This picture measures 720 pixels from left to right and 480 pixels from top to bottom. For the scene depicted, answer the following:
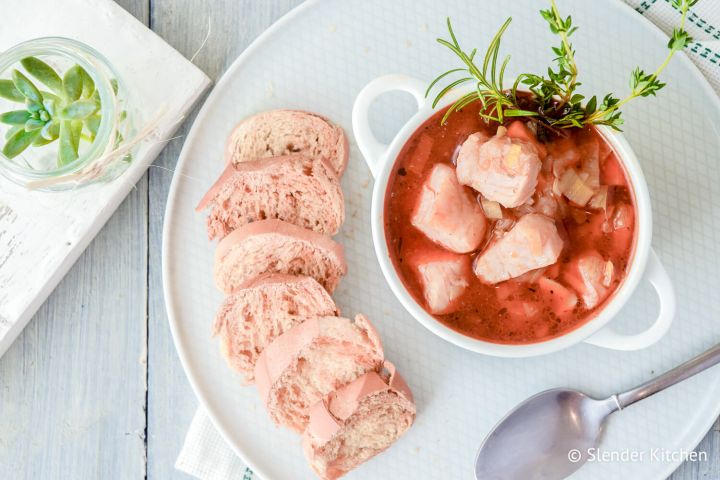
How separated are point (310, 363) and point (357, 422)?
0.19 metres

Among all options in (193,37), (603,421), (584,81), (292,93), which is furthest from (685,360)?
(193,37)

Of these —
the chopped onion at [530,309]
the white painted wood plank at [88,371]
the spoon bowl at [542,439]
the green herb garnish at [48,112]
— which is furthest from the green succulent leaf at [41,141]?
the spoon bowl at [542,439]

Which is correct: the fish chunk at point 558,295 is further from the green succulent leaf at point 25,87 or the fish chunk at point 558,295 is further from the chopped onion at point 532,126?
the green succulent leaf at point 25,87

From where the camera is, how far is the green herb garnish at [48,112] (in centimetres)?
174

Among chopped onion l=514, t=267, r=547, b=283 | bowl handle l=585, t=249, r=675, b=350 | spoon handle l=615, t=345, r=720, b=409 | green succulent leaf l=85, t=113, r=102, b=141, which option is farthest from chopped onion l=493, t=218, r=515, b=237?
green succulent leaf l=85, t=113, r=102, b=141

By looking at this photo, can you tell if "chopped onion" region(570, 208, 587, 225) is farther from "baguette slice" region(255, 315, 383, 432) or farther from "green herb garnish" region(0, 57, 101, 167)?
"green herb garnish" region(0, 57, 101, 167)

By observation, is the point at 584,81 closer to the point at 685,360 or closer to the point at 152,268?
the point at 685,360

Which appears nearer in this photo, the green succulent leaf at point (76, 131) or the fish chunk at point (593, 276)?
the fish chunk at point (593, 276)

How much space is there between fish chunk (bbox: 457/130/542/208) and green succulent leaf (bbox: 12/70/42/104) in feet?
3.36

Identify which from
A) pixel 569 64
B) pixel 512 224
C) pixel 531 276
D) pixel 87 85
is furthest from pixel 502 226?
pixel 87 85

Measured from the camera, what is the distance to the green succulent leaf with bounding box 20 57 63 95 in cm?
174

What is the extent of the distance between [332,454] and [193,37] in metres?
1.19

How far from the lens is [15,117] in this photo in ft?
5.79

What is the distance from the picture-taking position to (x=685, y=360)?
72.2 inches
